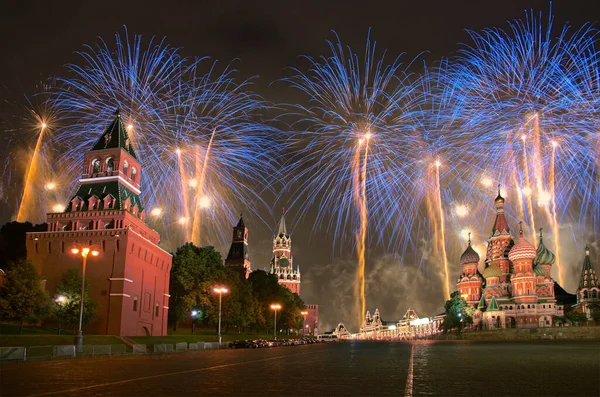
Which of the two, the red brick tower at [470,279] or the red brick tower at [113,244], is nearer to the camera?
the red brick tower at [113,244]

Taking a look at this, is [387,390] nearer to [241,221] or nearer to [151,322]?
[151,322]

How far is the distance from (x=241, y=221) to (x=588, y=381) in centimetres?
12731

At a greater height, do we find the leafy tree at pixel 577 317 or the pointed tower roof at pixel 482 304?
the pointed tower roof at pixel 482 304

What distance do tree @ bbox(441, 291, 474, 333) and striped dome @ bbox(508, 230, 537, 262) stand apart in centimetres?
1520

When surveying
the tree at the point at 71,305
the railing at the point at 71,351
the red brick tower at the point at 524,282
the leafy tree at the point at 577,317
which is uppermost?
the red brick tower at the point at 524,282

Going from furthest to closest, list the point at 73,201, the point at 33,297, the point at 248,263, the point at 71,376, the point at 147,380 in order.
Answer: the point at 248,263, the point at 73,201, the point at 33,297, the point at 71,376, the point at 147,380

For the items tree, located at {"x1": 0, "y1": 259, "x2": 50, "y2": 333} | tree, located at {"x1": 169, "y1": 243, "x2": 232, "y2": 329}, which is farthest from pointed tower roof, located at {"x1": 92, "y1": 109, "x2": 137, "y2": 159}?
tree, located at {"x1": 0, "y1": 259, "x2": 50, "y2": 333}

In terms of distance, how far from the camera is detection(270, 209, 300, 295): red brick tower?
180m

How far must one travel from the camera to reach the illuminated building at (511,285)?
108 meters

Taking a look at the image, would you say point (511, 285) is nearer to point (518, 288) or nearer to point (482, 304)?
point (518, 288)

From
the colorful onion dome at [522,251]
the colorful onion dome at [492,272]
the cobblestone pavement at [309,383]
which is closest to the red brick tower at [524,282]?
the colorful onion dome at [522,251]

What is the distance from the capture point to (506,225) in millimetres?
127188

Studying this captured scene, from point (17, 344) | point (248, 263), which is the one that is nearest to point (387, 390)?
point (17, 344)

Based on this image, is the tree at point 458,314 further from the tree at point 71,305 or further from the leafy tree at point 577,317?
the tree at point 71,305
